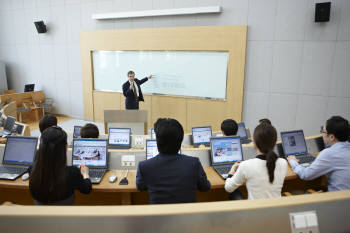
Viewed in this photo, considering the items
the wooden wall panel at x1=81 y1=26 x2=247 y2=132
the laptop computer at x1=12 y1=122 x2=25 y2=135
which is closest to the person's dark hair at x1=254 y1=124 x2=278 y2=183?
the wooden wall panel at x1=81 y1=26 x2=247 y2=132

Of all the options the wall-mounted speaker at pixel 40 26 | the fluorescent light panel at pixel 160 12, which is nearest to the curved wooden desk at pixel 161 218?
the fluorescent light panel at pixel 160 12

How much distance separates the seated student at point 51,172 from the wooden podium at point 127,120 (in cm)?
297

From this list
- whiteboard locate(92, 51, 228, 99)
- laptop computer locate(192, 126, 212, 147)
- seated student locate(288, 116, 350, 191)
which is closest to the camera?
seated student locate(288, 116, 350, 191)

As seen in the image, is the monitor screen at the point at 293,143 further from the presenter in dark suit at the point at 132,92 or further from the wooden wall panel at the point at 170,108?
the presenter in dark suit at the point at 132,92

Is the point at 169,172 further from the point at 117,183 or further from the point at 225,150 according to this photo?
the point at 225,150

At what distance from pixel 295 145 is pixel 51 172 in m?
2.81

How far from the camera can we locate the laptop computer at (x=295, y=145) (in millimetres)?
3199

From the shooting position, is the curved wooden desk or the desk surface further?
the desk surface

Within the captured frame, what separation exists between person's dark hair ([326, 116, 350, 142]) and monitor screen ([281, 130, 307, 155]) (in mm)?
773

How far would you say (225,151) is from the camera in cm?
300

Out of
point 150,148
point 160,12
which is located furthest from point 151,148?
point 160,12

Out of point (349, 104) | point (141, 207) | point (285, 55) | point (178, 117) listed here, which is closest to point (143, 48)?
point (178, 117)

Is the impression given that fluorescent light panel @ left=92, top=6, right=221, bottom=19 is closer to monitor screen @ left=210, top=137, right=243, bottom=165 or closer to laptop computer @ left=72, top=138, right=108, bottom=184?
monitor screen @ left=210, top=137, right=243, bottom=165

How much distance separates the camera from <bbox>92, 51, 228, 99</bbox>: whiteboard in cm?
612
